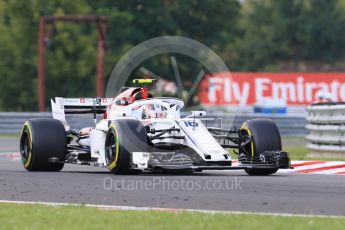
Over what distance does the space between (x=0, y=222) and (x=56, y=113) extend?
7.67 metres

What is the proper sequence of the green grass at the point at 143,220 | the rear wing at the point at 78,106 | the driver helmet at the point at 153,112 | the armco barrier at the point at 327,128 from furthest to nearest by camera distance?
the armco barrier at the point at 327,128 < the rear wing at the point at 78,106 < the driver helmet at the point at 153,112 < the green grass at the point at 143,220

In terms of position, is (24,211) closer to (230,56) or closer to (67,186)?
(67,186)

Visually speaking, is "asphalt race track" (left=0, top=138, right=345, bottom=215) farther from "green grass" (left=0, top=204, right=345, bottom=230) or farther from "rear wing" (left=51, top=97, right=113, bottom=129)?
"rear wing" (left=51, top=97, right=113, bottom=129)

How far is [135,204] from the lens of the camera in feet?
38.2

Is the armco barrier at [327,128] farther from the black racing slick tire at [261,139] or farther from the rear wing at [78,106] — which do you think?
the rear wing at [78,106]

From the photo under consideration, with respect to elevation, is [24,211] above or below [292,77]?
below

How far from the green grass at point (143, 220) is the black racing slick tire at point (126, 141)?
410 cm

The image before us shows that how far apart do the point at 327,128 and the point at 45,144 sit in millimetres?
7816

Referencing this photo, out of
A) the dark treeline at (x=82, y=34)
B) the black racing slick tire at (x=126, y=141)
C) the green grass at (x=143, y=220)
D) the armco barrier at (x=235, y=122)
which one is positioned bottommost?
the green grass at (x=143, y=220)

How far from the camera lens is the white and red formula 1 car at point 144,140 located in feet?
49.5

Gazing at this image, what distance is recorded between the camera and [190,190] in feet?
43.1

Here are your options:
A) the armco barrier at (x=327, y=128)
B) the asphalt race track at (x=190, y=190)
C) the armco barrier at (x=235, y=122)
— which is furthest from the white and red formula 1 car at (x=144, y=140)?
the armco barrier at (x=235, y=122)

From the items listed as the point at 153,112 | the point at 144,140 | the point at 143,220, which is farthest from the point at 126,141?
the point at 143,220

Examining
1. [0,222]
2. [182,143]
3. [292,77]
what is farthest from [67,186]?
[292,77]
